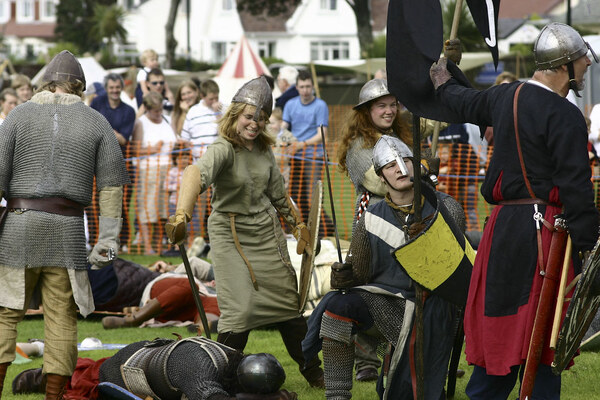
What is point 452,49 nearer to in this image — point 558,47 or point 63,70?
point 558,47

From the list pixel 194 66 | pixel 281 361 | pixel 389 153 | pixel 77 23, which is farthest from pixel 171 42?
pixel 389 153

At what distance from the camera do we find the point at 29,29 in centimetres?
9419

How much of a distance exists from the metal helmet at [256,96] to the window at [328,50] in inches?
2421

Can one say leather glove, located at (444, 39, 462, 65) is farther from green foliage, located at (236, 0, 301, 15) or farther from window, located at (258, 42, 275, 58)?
window, located at (258, 42, 275, 58)

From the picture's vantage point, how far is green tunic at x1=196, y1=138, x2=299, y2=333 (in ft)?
19.0

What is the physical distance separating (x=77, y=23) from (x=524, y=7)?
29984 mm

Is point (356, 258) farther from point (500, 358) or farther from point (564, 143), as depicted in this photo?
point (564, 143)

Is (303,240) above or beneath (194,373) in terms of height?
above

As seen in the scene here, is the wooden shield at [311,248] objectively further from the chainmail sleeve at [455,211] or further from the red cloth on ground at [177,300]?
the red cloth on ground at [177,300]

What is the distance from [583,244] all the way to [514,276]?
0.33m

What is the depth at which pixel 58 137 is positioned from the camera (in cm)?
525

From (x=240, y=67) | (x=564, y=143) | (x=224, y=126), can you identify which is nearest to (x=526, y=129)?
(x=564, y=143)

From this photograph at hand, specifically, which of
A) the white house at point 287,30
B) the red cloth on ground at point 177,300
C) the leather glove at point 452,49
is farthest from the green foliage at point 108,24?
the leather glove at point 452,49

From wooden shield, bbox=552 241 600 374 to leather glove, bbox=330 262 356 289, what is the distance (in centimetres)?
127
